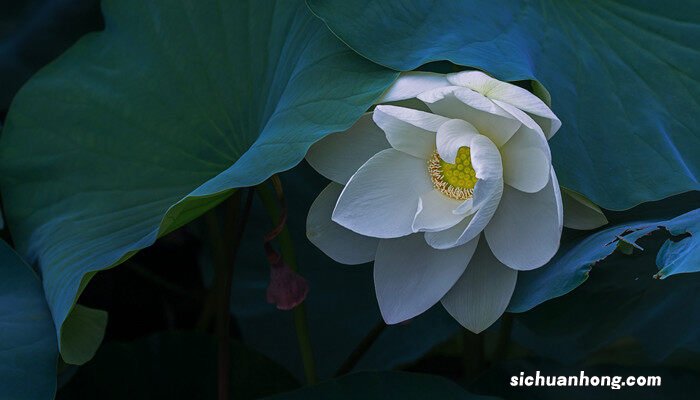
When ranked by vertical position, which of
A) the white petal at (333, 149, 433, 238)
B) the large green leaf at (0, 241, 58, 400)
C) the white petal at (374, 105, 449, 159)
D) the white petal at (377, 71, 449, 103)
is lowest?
the large green leaf at (0, 241, 58, 400)

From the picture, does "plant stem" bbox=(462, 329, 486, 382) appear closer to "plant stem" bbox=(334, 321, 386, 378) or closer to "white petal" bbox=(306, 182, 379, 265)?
"plant stem" bbox=(334, 321, 386, 378)

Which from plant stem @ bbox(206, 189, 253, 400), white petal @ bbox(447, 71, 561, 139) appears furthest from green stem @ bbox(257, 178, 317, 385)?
white petal @ bbox(447, 71, 561, 139)

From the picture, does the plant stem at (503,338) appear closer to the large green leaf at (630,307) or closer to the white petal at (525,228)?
the large green leaf at (630,307)

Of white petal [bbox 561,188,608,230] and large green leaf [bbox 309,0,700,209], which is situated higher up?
large green leaf [bbox 309,0,700,209]

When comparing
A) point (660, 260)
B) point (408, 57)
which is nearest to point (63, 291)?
point (408, 57)

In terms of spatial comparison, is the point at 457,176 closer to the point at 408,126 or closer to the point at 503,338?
the point at 408,126

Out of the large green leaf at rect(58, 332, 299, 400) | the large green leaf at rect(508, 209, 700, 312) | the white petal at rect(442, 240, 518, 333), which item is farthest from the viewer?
the large green leaf at rect(58, 332, 299, 400)

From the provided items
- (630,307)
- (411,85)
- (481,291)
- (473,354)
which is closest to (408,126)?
(411,85)
